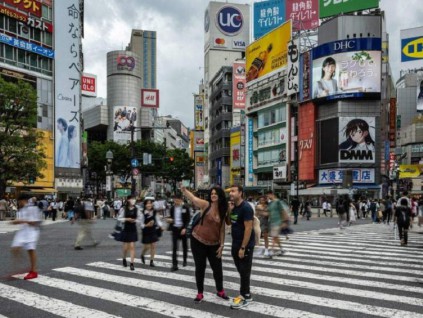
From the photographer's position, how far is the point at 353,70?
57.5 meters

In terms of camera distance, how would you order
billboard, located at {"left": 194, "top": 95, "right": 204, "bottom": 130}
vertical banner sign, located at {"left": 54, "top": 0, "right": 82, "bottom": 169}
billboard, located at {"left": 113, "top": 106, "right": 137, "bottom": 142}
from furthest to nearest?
billboard, located at {"left": 113, "top": 106, "right": 137, "bottom": 142} < billboard, located at {"left": 194, "top": 95, "right": 204, "bottom": 130} < vertical banner sign, located at {"left": 54, "top": 0, "right": 82, "bottom": 169}

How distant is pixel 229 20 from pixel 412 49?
307 ft

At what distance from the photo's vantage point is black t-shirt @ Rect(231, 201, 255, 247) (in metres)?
6.75

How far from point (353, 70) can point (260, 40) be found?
64.5 feet

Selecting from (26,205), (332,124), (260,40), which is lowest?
(26,205)

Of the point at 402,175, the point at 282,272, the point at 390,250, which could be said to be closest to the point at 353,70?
the point at 402,175

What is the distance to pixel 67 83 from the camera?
59.0 m

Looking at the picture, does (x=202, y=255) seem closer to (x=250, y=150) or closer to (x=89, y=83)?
(x=250, y=150)

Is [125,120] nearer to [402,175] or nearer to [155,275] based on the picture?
[402,175]

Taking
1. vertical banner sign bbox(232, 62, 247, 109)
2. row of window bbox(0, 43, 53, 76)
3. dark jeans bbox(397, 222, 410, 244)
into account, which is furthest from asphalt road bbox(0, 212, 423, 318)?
vertical banner sign bbox(232, 62, 247, 109)

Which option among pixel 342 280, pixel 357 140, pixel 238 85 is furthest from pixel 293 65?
pixel 342 280

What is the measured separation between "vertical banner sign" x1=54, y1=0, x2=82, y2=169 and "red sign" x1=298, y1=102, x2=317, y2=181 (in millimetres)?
28160

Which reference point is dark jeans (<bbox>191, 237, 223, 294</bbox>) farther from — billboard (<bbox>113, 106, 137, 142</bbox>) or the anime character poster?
billboard (<bbox>113, 106, 137, 142</bbox>)

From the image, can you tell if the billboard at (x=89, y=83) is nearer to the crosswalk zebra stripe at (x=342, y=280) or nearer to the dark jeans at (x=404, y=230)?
the dark jeans at (x=404, y=230)
